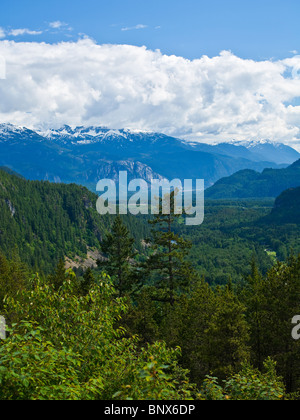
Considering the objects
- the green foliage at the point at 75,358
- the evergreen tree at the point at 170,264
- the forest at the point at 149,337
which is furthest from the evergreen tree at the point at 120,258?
the green foliage at the point at 75,358

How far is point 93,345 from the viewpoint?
9.88 m

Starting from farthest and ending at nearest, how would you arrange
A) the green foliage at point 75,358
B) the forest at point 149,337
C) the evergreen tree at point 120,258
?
1. the evergreen tree at point 120,258
2. the forest at point 149,337
3. the green foliage at point 75,358

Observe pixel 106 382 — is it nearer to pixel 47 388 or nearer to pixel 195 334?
pixel 47 388

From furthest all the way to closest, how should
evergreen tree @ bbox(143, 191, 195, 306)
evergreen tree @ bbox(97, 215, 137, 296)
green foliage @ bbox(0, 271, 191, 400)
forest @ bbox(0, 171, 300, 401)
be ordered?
evergreen tree @ bbox(97, 215, 137, 296) < evergreen tree @ bbox(143, 191, 195, 306) < forest @ bbox(0, 171, 300, 401) < green foliage @ bbox(0, 271, 191, 400)

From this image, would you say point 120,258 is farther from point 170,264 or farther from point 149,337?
point 149,337

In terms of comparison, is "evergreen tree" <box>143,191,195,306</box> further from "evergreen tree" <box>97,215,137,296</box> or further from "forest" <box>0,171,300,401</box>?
"evergreen tree" <box>97,215,137,296</box>

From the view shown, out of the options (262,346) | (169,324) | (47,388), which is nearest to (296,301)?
(262,346)

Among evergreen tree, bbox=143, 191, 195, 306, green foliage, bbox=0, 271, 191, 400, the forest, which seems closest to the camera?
green foliage, bbox=0, 271, 191, 400

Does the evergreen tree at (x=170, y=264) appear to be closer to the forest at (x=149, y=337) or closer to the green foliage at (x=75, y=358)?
the forest at (x=149, y=337)

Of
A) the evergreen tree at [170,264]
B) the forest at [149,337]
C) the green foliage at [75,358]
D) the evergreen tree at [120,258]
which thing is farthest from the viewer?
the evergreen tree at [120,258]

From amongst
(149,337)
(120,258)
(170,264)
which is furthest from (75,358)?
(120,258)

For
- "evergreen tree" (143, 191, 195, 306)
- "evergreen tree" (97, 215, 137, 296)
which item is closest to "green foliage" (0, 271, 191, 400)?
"evergreen tree" (143, 191, 195, 306)
